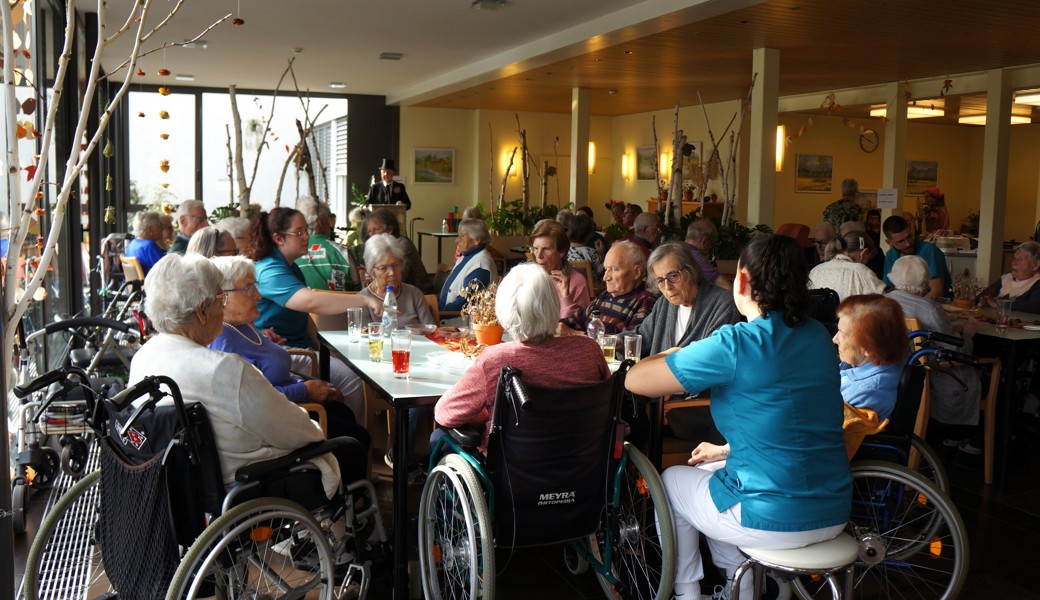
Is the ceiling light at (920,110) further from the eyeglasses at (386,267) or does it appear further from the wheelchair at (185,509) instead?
the wheelchair at (185,509)

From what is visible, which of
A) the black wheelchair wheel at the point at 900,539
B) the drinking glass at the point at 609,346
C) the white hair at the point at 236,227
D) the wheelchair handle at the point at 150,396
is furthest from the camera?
the white hair at the point at 236,227

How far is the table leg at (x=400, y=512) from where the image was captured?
3008 millimetres

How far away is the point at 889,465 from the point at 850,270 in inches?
108

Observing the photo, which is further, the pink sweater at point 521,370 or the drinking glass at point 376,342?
the drinking glass at point 376,342

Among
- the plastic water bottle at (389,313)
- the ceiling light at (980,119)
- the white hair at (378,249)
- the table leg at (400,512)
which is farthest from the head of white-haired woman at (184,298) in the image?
the ceiling light at (980,119)

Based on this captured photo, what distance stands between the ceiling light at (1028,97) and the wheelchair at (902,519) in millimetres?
9070

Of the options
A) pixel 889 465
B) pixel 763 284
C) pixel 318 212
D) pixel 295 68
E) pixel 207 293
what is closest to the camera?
pixel 763 284

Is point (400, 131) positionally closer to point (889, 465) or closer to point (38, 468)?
point (38, 468)

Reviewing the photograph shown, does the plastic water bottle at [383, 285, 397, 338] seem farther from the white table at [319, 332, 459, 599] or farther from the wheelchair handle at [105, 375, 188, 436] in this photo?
the wheelchair handle at [105, 375, 188, 436]

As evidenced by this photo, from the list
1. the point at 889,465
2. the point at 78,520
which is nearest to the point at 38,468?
the point at 78,520

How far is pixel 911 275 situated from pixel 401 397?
3255 millimetres

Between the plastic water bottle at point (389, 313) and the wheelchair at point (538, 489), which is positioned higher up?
the plastic water bottle at point (389, 313)

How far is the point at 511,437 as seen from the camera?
8.63 ft

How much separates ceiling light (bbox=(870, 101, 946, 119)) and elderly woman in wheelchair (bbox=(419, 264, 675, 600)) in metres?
11.7
